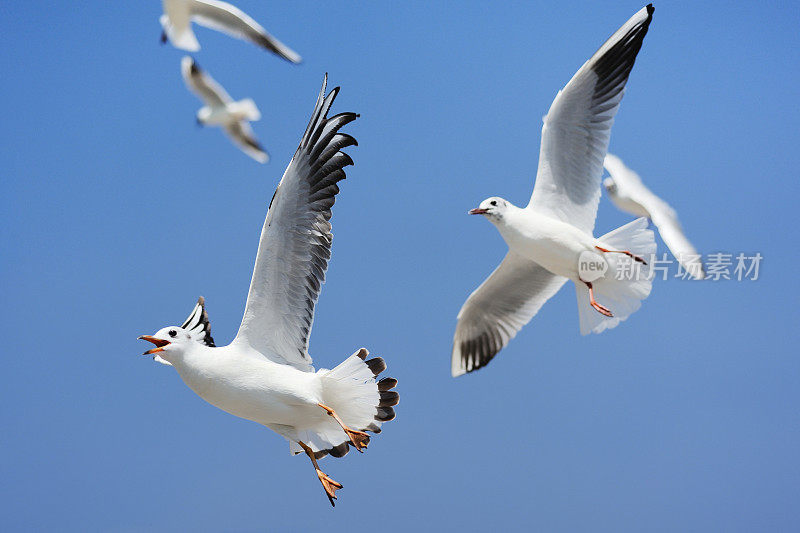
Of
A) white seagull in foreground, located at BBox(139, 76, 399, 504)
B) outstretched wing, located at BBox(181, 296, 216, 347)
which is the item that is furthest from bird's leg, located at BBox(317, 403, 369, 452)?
outstretched wing, located at BBox(181, 296, 216, 347)

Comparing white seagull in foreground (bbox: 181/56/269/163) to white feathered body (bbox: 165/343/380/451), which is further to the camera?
white seagull in foreground (bbox: 181/56/269/163)

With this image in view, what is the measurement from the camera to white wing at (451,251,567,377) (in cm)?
520

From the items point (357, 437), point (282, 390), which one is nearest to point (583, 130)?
point (357, 437)

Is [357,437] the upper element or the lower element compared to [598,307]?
lower

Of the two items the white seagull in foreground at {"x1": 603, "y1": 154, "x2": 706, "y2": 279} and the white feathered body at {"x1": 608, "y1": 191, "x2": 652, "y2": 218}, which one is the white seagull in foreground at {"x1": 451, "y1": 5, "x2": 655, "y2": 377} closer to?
the white seagull in foreground at {"x1": 603, "y1": 154, "x2": 706, "y2": 279}

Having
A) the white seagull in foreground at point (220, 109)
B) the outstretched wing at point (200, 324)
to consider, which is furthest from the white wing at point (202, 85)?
the outstretched wing at point (200, 324)

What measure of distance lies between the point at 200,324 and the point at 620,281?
86.1 inches

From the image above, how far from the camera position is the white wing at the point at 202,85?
6379 mm

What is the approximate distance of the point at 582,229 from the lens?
4.84 meters

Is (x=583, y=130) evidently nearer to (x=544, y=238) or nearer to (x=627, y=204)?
(x=544, y=238)

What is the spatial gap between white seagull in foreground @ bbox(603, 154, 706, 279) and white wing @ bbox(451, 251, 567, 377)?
639 mm

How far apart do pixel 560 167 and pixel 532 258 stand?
0.50 m

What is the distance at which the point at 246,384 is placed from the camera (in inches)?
147

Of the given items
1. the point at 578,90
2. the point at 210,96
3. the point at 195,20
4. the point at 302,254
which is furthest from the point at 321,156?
the point at 210,96
